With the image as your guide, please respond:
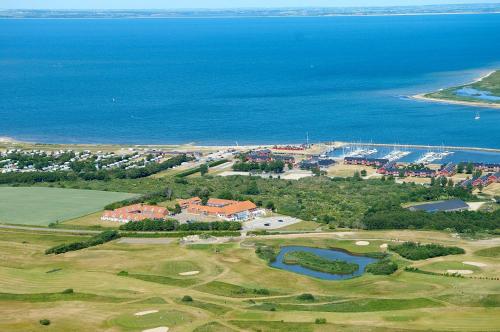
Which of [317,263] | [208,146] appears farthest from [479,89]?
[317,263]

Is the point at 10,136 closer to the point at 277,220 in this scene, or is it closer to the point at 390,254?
the point at 277,220

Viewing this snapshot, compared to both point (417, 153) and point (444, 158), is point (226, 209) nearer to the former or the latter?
point (444, 158)

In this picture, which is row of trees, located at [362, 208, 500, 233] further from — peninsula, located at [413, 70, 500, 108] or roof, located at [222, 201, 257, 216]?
peninsula, located at [413, 70, 500, 108]

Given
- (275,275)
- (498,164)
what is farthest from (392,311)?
(498,164)

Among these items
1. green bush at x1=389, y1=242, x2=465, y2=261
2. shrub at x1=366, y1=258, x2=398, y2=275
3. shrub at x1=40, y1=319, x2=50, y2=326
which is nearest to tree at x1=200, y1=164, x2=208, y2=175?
green bush at x1=389, y1=242, x2=465, y2=261

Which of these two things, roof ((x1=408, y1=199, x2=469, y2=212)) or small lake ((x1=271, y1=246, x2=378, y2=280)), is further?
roof ((x1=408, y1=199, x2=469, y2=212))

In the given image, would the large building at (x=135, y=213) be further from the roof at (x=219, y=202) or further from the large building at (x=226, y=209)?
the roof at (x=219, y=202)
